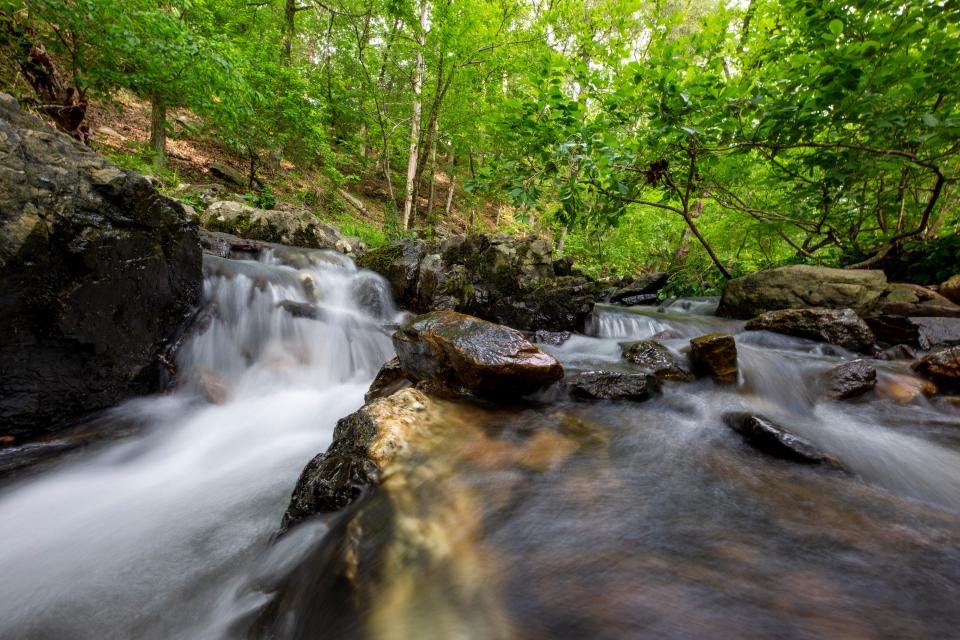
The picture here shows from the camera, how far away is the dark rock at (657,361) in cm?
378

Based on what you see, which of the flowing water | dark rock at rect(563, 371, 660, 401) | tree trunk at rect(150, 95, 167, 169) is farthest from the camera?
tree trunk at rect(150, 95, 167, 169)

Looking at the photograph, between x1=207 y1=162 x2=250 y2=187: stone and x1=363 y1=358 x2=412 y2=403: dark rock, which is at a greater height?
x1=207 y1=162 x2=250 y2=187: stone

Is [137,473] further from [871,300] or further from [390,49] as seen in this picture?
[390,49]

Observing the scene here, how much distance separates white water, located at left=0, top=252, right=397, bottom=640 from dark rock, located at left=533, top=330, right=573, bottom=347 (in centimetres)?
256

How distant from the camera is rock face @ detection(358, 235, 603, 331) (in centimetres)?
666

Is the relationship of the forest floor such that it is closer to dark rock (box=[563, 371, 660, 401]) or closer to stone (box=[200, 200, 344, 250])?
stone (box=[200, 200, 344, 250])

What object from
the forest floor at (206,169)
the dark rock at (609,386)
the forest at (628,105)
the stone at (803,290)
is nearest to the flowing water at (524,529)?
the dark rock at (609,386)

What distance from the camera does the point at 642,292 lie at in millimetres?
10492

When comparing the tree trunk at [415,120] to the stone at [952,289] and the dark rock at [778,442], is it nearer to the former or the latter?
the dark rock at [778,442]

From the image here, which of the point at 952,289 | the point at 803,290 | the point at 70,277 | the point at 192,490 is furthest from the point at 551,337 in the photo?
the point at 952,289

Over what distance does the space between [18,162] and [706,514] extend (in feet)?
17.1

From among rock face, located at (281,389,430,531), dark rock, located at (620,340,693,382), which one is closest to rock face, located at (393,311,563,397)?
rock face, located at (281,389,430,531)

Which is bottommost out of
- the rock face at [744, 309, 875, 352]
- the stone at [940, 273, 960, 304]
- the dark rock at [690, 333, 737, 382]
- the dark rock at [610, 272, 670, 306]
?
the dark rock at [690, 333, 737, 382]

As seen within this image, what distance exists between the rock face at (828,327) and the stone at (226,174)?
14673 mm
